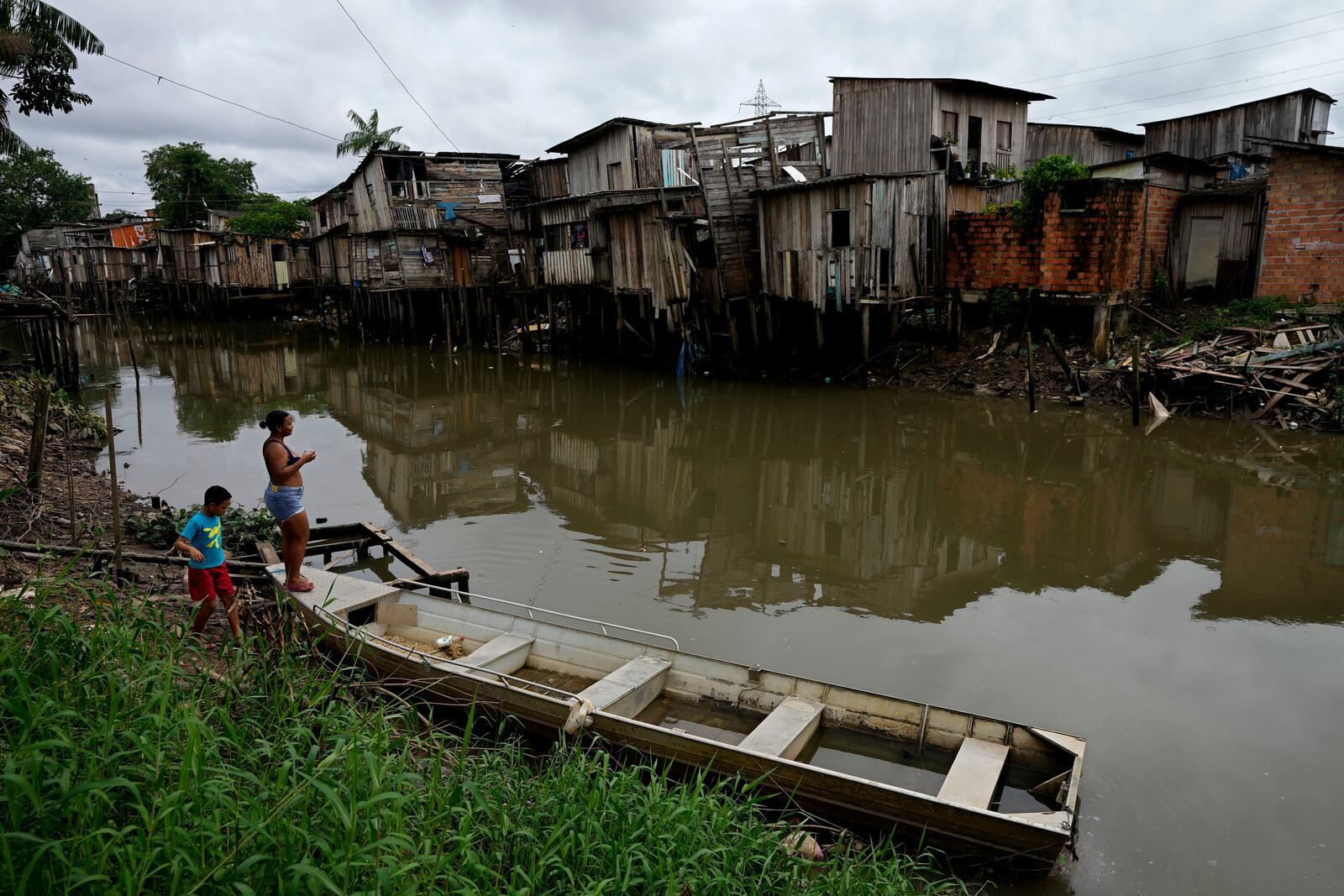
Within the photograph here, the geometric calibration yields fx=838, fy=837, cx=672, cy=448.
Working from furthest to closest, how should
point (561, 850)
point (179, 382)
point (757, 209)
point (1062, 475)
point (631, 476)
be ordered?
point (179, 382) < point (757, 209) < point (631, 476) < point (1062, 475) < point (561, 850)

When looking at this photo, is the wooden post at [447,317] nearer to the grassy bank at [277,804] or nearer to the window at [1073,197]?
the window at [1073,197]

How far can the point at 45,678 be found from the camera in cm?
367

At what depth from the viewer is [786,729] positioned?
5.38 metres

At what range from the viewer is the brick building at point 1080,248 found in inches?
658

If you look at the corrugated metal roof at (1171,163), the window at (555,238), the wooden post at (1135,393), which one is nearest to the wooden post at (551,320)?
the window at (555,238)

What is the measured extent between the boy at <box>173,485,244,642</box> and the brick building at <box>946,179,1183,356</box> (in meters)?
16.2

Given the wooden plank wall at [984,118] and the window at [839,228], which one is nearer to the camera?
the window at [839,228]

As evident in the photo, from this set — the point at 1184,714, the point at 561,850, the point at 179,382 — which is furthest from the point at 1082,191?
the point at 179,382

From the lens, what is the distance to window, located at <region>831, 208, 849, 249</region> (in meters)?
18.7

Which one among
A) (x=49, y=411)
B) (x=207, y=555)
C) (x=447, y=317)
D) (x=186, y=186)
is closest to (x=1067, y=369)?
(x=207, y=555)

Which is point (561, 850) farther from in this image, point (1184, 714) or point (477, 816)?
point (1184, 714)

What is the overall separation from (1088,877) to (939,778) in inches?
37.5

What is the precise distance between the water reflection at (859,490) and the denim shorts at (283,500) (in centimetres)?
371

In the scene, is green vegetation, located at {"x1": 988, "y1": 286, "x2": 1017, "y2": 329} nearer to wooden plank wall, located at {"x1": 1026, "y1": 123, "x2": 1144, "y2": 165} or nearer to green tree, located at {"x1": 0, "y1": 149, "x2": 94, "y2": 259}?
wooden plank wall, located at {"x1": 1026, "y1": 123, "x2": 1144, "y2": 165}
